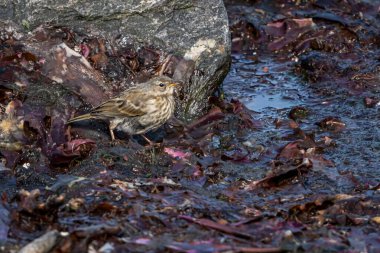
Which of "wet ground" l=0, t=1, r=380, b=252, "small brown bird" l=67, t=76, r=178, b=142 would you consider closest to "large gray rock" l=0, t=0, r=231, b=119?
"wet ground" l=0, t=1, r=380, b=252

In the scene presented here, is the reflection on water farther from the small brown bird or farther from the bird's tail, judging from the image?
the bird's tail

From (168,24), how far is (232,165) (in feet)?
7.42

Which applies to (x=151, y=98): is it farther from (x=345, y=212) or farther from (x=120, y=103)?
(x=345, y=212)

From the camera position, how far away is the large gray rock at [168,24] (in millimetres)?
9875

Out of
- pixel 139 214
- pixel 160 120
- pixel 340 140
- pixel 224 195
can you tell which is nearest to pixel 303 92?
pixel 340 140

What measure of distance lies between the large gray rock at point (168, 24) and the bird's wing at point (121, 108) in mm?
948

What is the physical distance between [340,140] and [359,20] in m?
4.14

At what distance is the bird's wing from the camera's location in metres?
9.17

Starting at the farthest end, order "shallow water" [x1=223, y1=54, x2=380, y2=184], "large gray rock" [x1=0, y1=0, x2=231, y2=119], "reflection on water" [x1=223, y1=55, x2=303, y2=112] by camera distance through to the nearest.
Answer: "reflection on water" [x1=223, y1=55, x2=303, y2=112] < "large gray rock" [x1=0, y1=0, x2=231, y2=119] < "shallow water" [x1=223, y1=54, x2=380, y2=184]

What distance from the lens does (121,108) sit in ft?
30.3

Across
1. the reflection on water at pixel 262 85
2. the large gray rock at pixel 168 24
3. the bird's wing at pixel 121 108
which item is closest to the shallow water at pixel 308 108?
the reflection on water at pixel 262 85

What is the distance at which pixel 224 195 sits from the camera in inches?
315

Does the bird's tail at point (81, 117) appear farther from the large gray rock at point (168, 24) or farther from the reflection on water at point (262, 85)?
the reflection on water at point (262, 85)

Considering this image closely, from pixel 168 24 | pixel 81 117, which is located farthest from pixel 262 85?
pixel 81 117
